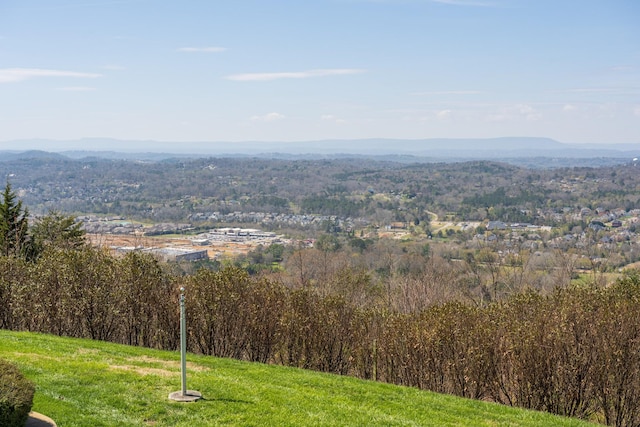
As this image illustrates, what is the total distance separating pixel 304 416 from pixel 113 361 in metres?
4.45

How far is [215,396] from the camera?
9.39 metres

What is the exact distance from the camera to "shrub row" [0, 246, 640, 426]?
39.2 feet

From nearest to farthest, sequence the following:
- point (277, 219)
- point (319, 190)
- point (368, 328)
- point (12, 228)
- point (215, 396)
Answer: point (215, 396)
point (368, 328)
point (12, 228)
point (277, 219)
point (319, 190)

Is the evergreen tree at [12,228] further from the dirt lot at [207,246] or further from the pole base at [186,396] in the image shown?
the dirt lot at [207,246]

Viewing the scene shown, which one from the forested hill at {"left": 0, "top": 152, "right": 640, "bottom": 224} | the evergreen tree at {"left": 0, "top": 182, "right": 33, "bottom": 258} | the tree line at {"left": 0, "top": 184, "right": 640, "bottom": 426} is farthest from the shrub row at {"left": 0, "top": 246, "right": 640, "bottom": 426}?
the forested hill at {"left": 0, "top": 152, "right": 640, "bottom": 224}

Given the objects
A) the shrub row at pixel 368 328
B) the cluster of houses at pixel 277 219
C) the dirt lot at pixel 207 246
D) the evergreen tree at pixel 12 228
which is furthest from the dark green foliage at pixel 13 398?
the cluster of houses at pixel 277 219

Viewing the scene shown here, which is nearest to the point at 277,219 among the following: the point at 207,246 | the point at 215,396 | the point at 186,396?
the point at 207,246

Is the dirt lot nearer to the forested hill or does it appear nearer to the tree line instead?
the forested hill

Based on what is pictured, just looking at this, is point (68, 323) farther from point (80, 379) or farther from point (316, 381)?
point (316, 381)

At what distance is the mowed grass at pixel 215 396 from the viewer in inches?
337

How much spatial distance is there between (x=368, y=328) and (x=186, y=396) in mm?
6560

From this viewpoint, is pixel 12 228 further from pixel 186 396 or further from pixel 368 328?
pixel 186 396

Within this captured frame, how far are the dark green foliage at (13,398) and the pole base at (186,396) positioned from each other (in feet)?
7.60

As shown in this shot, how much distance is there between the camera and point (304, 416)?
901cm
